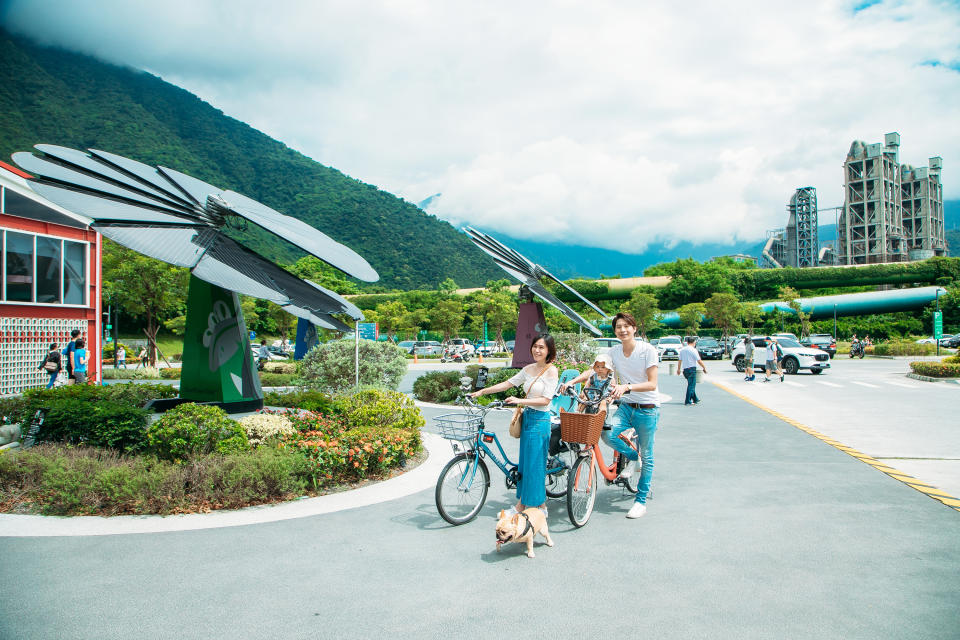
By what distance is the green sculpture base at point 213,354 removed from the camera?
30.1 feet

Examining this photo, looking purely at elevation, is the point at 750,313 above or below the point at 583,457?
above

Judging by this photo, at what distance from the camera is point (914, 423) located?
11.5 metres

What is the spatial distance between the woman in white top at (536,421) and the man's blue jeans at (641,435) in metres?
1.30

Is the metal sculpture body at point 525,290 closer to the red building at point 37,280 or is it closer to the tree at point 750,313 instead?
the red building at point 37,280

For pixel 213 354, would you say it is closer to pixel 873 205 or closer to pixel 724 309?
pixel 724 309

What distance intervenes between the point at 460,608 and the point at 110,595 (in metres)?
2.36

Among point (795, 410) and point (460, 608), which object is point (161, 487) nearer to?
point (460, 608)

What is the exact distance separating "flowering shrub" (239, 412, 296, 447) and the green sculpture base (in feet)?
4.87

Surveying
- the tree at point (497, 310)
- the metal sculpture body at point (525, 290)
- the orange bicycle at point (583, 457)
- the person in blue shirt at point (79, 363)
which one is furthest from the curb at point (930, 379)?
the tree at point (497, 310)

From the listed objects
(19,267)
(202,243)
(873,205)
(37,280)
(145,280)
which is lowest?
(202,243)

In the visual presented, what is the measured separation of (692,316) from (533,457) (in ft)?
180

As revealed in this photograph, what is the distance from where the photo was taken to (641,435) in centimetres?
602

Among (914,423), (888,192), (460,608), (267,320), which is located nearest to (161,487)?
(460,608)

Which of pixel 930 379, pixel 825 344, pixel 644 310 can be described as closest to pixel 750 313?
pixel 644 310
